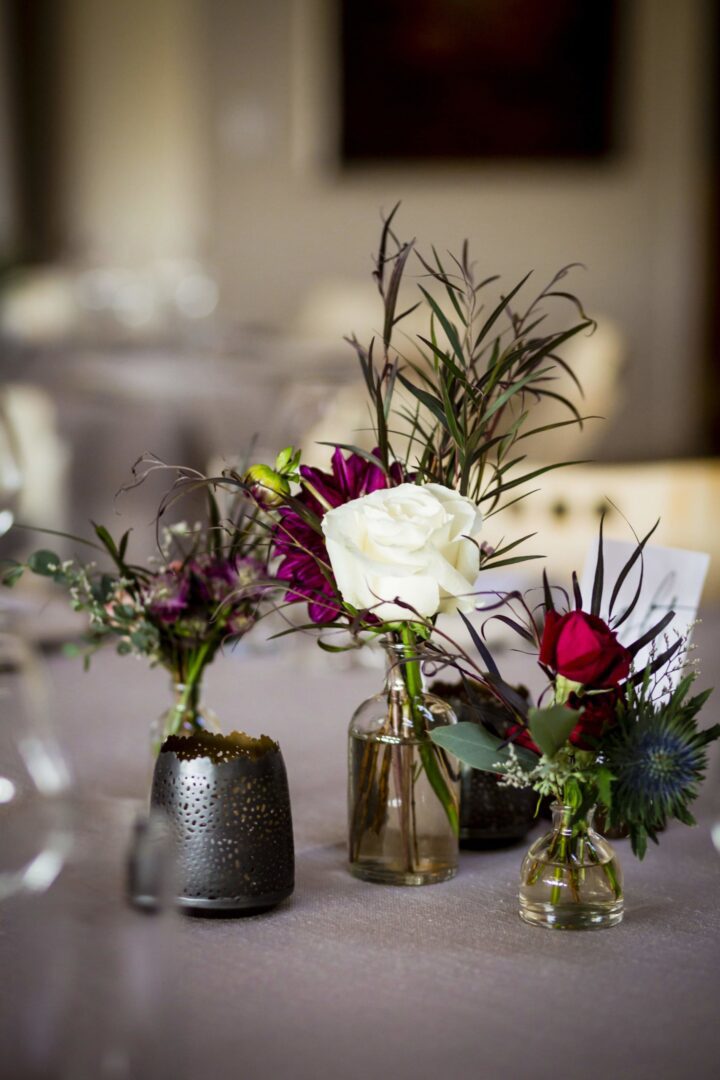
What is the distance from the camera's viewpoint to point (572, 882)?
2.59 ft

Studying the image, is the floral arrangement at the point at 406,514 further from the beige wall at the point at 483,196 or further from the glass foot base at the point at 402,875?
the beige wall at the point at 483,196

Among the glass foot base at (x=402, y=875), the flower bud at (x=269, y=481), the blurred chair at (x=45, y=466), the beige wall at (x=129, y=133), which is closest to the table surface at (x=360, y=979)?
the glass foot base at (x=402, y=875)

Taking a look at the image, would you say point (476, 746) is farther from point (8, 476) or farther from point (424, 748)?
point (8, 476)

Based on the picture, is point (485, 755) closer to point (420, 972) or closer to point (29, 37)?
point (420, 972)

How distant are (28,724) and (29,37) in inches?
309

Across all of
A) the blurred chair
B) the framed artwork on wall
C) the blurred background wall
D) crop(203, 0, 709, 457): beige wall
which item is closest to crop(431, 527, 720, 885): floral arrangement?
the blurred chair

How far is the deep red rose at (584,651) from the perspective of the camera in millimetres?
743

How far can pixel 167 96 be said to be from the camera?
7.33 m

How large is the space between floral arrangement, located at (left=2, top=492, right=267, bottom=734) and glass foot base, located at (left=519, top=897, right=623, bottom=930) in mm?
303

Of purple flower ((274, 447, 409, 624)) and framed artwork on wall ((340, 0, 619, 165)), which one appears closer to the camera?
purple flower ((274, 447, 409, 624))

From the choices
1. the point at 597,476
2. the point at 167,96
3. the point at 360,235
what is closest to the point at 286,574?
the point at 597,476

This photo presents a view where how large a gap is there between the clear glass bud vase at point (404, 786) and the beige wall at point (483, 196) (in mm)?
5735

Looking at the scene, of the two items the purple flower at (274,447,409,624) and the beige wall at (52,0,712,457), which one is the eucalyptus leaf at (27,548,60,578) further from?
the beige wall at (52,0,712,457)

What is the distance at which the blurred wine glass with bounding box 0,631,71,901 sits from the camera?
662mm
